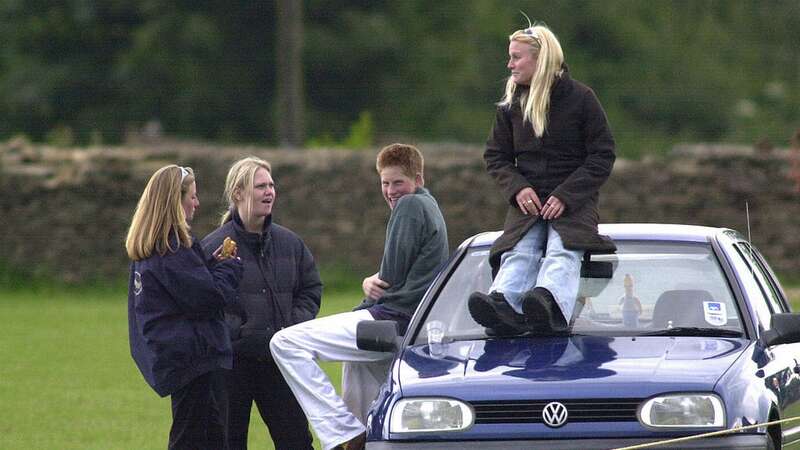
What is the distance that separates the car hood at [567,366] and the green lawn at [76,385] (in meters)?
3.36

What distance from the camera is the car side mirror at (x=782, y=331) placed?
24.2 feet

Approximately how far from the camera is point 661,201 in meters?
25.2

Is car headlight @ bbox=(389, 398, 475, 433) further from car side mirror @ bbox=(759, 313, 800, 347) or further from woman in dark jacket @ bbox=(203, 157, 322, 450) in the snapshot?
woman in dark jacket @ bbox=(203, 157, 322, 450)

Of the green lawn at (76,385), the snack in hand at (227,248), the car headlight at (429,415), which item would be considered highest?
the snack in hand at (227,248)

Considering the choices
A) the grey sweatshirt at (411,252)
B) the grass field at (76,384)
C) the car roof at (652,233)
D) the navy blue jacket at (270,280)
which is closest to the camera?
the car roof at (652,233)

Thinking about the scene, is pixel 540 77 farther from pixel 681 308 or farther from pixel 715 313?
pixel 715 313

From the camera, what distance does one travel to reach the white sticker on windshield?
302 inches

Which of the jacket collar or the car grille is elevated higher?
the jacket collar

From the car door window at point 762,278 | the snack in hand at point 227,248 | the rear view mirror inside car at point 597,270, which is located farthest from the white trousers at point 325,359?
the car door window at point 762,278

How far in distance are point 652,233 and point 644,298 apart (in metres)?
0.51

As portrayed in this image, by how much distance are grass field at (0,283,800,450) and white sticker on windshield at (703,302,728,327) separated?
3727 mm

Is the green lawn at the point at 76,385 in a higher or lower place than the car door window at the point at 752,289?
lower

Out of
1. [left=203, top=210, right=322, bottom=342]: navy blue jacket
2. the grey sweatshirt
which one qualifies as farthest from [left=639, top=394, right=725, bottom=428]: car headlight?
[left=203, top=210, right=322, bottom=342]: navy blue jacket

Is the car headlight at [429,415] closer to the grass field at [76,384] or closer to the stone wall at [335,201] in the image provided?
the grass field at [76,384]
